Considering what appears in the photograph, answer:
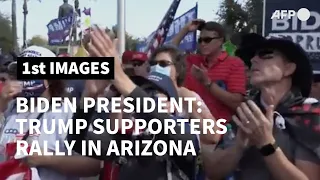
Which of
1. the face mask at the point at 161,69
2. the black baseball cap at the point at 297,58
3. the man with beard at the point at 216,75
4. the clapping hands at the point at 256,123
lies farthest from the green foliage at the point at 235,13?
the clapping hands at the point at 256,123

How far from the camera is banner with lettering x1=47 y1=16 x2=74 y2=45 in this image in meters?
11.6

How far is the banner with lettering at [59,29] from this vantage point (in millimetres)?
11587

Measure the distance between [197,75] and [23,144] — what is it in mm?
1617

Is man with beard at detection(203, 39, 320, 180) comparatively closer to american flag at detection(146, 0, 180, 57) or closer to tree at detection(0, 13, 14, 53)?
american flag at detection(146, 0, 180, 57)

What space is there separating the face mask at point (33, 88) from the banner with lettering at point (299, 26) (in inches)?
67.1

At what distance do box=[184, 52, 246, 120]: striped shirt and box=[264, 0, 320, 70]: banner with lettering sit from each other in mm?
329

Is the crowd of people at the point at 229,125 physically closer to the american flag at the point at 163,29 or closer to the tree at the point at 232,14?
the american flag at the point at 163,29

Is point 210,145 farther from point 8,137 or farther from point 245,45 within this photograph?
point 8,137

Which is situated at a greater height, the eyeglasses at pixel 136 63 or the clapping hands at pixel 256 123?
the eyeglasses at pixel 136 63

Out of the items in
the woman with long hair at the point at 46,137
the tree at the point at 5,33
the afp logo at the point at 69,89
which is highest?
the tree at the point at 5,33

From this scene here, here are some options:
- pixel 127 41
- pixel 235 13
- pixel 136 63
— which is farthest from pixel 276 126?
pixel 235 13

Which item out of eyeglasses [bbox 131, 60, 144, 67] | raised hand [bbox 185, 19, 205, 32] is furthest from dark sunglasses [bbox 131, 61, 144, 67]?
raised hand [bbox 185, 19, 205, 32]

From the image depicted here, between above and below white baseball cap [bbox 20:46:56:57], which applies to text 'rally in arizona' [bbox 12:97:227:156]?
below

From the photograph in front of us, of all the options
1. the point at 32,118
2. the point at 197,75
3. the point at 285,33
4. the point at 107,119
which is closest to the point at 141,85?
the point at 107,119
